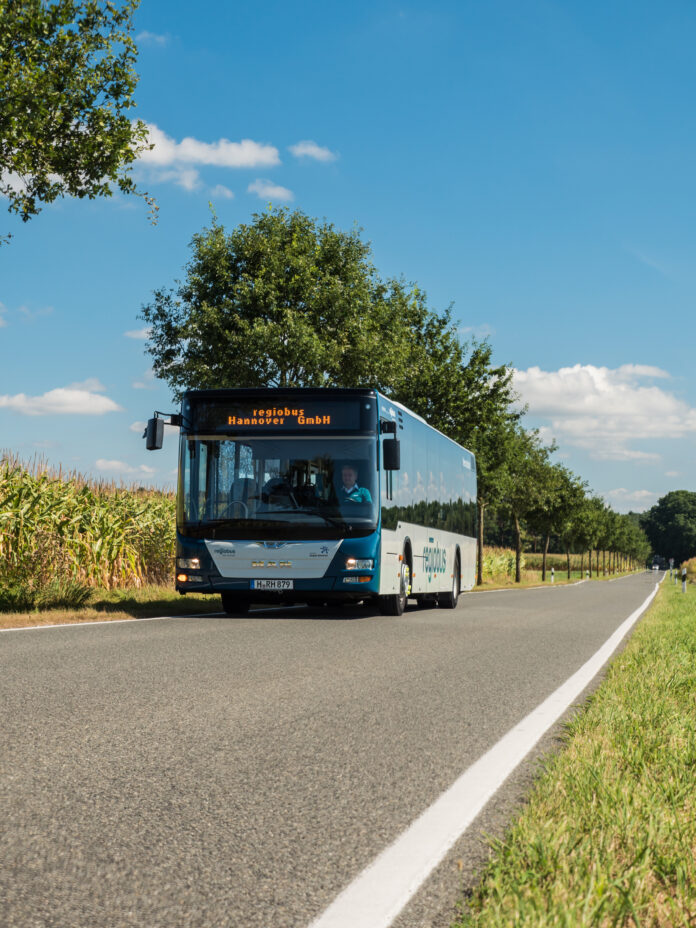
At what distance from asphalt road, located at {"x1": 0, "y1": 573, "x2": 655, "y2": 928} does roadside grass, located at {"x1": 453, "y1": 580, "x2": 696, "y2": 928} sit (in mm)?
192

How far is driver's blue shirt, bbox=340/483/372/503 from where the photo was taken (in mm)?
14344

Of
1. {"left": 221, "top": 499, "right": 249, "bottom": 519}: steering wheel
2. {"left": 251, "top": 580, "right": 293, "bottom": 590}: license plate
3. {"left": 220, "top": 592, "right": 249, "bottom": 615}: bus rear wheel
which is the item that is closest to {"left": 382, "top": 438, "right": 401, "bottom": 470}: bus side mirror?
{"left": 221, "top": 499, "right": 249, "bottom": 519}: steering wheel

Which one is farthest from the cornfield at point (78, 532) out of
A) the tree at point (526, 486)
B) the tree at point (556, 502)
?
the tree at point (556, 502)

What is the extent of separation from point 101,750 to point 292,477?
952 centimetres

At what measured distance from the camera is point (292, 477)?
14.4m

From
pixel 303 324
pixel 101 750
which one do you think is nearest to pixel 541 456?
pixel 303 324

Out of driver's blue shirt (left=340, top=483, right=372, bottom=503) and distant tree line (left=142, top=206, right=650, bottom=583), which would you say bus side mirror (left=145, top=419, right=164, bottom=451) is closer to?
driver's blue shirt (left=340, top=483, right=372, bottom=503)

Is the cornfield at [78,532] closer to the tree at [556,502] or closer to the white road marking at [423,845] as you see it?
the white road marking at [423,845]

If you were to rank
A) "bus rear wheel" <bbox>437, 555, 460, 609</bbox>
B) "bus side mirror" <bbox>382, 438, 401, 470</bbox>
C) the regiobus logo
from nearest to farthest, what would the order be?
"bus side mirror" <bbox>382, 438, 401, 470</bbox>, the regiobus logo, "bus rear wheel" <bbox>437, 555, 460, 609</bbox>

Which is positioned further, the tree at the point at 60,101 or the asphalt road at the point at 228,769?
the tree at the point at 60,101

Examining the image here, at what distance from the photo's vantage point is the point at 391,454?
47.8 ft

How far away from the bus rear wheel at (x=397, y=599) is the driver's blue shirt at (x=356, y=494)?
1880 mm

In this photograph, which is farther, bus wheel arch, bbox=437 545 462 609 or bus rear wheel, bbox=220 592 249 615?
bus wheel arch, bbox=437 545 462 609

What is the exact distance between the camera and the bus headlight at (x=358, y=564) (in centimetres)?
1408
